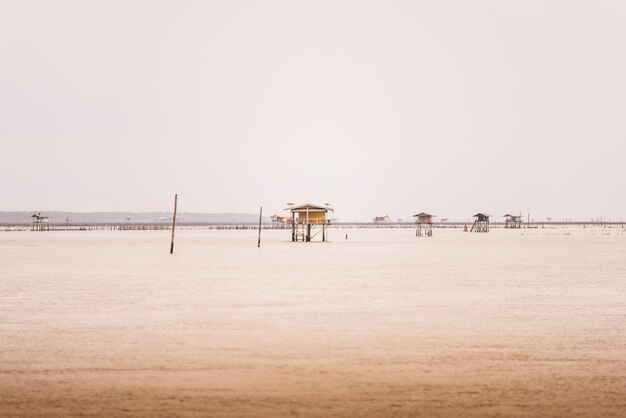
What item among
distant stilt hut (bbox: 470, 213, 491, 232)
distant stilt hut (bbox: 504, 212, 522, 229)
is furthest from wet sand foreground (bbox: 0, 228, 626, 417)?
distant stilt hut (bbox: 504, 212, 522, 229)

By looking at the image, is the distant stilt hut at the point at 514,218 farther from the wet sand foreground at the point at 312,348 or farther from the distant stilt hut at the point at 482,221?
the wet sand foreground at the point at 312,348

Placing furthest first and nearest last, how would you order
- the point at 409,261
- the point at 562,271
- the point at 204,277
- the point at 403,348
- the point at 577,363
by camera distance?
the point at 409,261 < the point at 562,271 < the point at 204,277 < the point at 403,348 < the point at 577,363

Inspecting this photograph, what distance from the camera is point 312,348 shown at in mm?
12594

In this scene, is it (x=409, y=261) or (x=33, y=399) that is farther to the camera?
(x=409, y=261)

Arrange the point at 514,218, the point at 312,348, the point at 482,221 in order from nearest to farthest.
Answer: the point at 312,348 < the point at 482,221 < the point at 514,218

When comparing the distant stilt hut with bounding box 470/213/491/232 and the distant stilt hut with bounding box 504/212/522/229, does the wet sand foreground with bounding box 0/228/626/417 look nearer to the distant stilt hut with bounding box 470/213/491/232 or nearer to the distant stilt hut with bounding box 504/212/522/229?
the distant stilt hut with bounding box 470/213/491/232

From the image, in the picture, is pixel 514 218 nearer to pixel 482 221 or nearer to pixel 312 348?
pixel 482 221

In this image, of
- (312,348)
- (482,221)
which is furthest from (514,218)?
(312,348)

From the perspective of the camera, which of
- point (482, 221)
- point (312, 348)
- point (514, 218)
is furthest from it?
point (514, 218)

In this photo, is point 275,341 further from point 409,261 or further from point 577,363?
point 409,261

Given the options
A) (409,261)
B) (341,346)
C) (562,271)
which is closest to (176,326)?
(341,346)

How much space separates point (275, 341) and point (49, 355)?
13.5 feet

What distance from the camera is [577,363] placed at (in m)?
11.3

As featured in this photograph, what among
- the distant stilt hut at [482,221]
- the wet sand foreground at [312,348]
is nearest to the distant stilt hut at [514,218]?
the distant stilt hut at [482,221]
